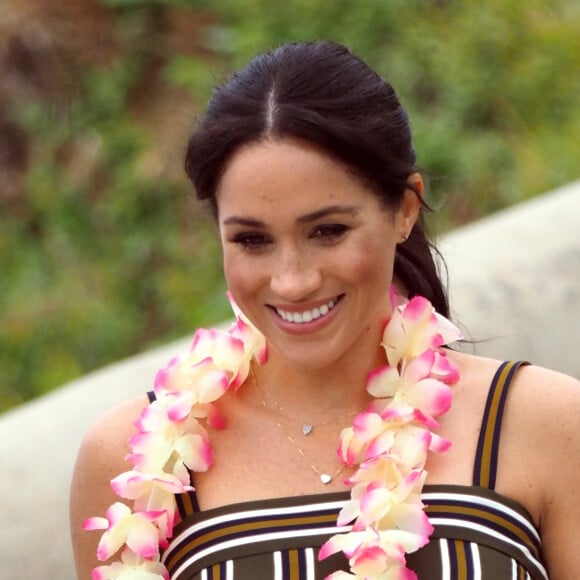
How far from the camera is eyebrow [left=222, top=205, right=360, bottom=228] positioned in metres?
2.37

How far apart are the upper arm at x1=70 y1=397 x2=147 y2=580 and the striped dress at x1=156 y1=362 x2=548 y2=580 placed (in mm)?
175

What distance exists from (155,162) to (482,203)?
1786 mm

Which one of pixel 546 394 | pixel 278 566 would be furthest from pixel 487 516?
pixel 278 566

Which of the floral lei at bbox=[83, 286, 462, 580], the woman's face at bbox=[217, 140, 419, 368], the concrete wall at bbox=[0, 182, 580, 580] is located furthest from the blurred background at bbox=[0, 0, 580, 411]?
the woman's face at bbox=[217, 140, 419, 368]

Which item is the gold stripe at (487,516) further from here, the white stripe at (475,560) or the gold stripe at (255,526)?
the gold stripe at (255,526)

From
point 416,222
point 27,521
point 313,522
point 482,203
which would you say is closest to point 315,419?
point 313,522

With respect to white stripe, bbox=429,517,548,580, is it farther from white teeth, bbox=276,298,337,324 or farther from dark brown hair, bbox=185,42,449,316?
dark brown hair, bbox=185,42,449,316

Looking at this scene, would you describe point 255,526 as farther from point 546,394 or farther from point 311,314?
point 546,394

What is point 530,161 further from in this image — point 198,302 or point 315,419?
point 315,419

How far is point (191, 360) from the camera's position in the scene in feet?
8.95

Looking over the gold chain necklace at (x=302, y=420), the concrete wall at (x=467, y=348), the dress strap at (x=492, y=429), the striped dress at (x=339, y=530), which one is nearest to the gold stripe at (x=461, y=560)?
the striped dress at (x=339, y=530)

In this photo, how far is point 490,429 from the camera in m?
2.52

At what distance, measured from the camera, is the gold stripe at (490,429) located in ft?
8.10

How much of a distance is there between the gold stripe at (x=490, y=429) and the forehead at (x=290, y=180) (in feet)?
1.46
